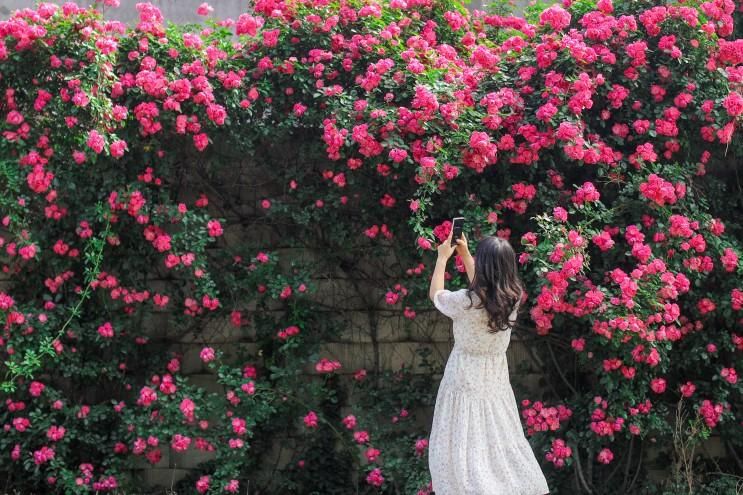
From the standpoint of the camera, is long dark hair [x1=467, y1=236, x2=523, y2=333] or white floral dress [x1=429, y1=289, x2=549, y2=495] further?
white floral dress [x1=429, y1=289, x2=549, y2=495]

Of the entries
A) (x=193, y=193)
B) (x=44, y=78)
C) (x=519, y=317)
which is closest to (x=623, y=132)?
(x=519, y=317)

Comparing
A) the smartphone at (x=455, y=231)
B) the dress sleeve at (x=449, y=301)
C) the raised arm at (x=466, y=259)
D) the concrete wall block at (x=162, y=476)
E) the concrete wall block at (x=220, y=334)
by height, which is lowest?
the concrete wall block at (x=162, y=476)

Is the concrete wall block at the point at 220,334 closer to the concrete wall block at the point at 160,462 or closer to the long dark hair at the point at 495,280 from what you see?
the concrete wall block at the point at 160,462

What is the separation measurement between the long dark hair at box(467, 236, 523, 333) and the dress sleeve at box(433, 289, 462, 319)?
8cm

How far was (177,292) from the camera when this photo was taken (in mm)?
5129

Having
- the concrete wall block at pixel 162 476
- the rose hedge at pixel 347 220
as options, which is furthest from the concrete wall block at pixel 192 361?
the concrete wall block at pixel 162 476

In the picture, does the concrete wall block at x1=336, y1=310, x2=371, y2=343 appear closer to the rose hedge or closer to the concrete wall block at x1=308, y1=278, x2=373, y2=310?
the concrete wall block at x1=308, y1=278, x2=373, y2=310

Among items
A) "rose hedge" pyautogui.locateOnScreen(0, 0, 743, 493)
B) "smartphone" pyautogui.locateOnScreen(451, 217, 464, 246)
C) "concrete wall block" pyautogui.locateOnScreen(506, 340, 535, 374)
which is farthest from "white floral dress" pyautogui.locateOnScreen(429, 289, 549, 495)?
"concrete wall block" pyautogui.locateOnScreen(506, 340, 535, 374)

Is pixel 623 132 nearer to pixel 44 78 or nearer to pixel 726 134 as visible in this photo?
pixel 726 134

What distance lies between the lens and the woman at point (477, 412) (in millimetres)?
3621

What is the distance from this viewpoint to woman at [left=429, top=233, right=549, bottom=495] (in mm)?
3621

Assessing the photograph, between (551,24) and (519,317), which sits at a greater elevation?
(551,24)

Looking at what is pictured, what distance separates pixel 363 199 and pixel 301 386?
3.60 ft

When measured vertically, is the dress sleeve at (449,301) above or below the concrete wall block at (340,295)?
below
